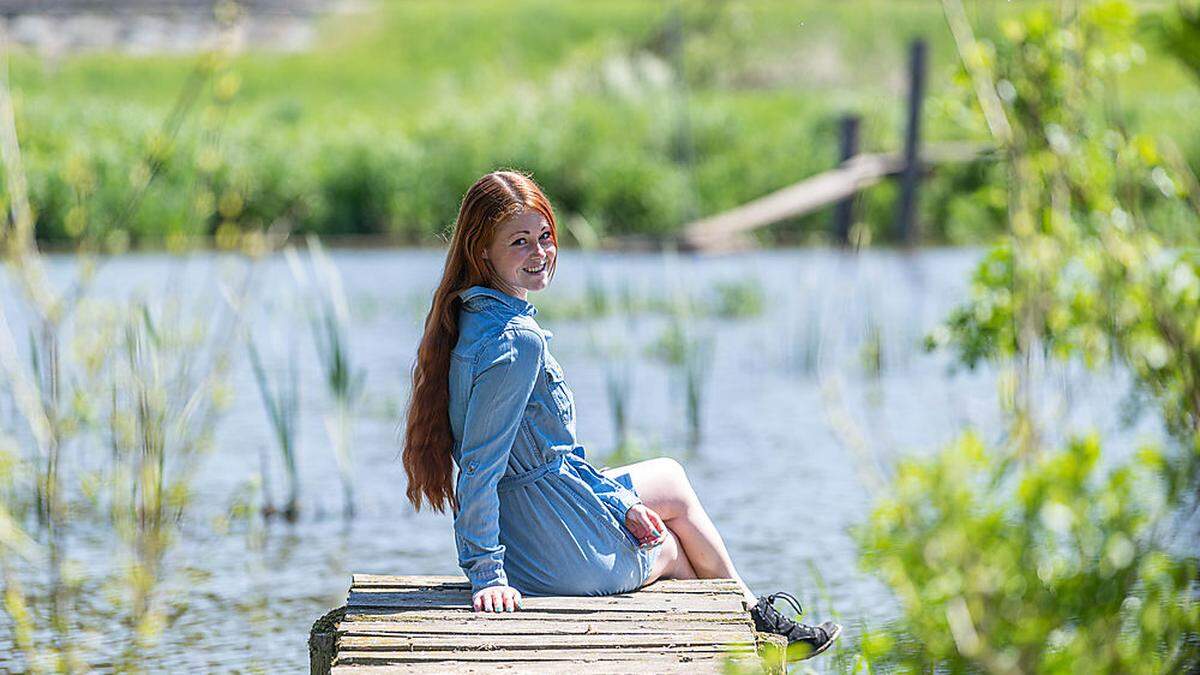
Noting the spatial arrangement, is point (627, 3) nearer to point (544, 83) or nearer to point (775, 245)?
point (544, 83)

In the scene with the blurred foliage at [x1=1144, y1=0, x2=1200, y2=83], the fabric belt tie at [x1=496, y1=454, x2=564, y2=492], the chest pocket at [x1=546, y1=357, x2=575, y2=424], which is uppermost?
the blurred foliage at [x1=1144, y1=0, x2=1200, y2=83]

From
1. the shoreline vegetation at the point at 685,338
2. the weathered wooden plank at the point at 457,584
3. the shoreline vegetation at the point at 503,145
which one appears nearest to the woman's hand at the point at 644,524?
the weathered wooden plank at the point at 457,584

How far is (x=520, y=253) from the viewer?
429 cm

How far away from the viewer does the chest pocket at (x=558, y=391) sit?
4262mm

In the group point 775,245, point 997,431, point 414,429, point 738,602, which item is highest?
point 414,429

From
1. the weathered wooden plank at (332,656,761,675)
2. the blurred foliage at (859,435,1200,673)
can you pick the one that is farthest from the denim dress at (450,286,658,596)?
the blurred foliage at (859,435,1200,673)

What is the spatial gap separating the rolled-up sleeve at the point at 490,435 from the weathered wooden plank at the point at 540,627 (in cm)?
22

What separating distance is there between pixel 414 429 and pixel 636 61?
25536 mm

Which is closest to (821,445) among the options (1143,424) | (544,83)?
(1143,424)

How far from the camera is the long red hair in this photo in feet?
14.1

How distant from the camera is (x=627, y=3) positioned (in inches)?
1654

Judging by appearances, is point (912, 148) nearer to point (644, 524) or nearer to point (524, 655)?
point (644, 524)

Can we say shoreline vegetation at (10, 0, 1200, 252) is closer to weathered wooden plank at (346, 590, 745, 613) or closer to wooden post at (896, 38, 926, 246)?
wooden post at (896, 38, 926, 246)

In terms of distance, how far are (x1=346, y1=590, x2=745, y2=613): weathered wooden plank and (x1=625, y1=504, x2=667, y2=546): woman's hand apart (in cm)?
14
